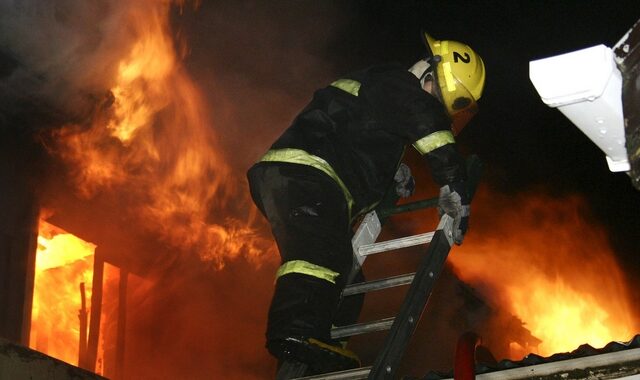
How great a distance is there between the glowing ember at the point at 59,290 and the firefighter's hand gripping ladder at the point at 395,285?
4.10 meters

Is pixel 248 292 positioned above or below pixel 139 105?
below

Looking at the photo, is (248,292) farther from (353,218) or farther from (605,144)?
(605,144)

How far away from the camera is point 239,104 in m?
7.63

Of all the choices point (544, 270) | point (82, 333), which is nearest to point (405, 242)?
point (82, 333)

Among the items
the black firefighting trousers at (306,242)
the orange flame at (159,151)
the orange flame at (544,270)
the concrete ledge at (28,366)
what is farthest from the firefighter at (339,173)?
the orange flame at (544,270)

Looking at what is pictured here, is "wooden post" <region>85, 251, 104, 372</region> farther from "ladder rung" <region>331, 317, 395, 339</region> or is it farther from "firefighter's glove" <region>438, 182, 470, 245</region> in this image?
"firefighter's glove" <region>438, 182, 470, 245</region>

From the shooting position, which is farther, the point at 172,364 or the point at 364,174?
the point at 172,364

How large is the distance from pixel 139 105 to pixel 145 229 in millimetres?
1256

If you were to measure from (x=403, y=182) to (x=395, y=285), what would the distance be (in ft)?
3.22

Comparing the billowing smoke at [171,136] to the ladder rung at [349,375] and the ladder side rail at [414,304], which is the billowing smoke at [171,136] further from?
the ladder rung at [349,375]

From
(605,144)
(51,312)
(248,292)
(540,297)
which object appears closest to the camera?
(605,144)

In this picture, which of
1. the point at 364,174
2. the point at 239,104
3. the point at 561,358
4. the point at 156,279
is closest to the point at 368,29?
the point at 239,104

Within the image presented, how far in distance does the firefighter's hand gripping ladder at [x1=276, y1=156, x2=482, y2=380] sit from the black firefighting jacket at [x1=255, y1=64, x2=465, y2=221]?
0.66 feet

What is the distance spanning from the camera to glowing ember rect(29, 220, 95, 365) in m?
6.89
